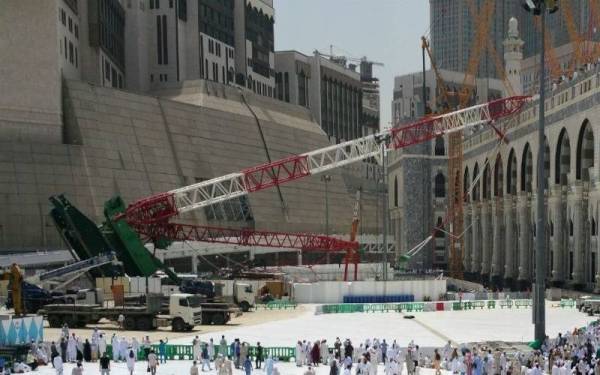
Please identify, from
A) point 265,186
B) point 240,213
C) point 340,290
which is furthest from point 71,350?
point 240,213

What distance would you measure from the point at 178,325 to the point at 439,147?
276 feet

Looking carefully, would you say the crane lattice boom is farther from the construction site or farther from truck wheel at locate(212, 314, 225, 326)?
truck wheel at locate(212, 314, 225, 326)

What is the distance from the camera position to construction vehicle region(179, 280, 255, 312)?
64.0 meters

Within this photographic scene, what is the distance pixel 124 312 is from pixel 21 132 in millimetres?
36599

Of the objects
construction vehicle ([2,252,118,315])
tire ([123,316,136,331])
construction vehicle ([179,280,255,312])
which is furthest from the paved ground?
construction vehicle ([2,252,118,315])

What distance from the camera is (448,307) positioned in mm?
69375

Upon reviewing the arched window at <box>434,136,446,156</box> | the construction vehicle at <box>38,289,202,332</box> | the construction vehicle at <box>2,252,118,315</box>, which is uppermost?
the arched window at <box>434,136,446,156</box>

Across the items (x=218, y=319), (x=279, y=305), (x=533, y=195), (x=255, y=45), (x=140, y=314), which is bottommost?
(x=279, y=305)

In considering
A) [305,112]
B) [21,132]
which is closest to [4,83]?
[21,132]

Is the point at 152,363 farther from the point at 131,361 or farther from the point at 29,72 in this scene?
the point at 29,72

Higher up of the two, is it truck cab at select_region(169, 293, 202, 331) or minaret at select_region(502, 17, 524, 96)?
minaret at select_region(502, 17, 524, 96)

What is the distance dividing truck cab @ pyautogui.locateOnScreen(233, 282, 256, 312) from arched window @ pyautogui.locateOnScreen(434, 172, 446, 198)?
2646 inches

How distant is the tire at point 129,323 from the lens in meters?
50.8

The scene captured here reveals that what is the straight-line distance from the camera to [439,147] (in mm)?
129125
